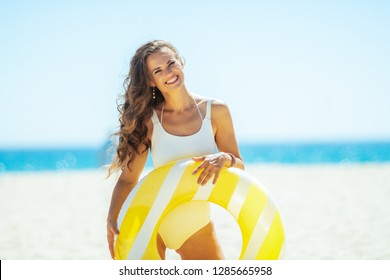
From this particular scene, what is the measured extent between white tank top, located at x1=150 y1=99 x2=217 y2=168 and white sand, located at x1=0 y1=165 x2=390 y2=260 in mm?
1805

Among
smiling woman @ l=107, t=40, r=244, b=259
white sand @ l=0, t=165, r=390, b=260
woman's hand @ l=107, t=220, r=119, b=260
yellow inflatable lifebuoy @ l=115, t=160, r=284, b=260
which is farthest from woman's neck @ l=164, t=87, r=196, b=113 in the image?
white sand @ l=0, t=165, r=390, b=260

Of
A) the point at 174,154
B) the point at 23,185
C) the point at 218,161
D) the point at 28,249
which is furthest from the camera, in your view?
the point at 23,185

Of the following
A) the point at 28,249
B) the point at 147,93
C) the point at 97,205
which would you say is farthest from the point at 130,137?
the point at 97,205

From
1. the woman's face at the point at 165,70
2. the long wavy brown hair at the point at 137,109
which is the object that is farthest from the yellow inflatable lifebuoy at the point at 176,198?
the woman's face at the point at 165,70

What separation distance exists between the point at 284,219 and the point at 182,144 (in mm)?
3579

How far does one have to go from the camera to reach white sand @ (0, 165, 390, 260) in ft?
14.2

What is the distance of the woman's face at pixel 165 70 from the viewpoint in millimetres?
2514

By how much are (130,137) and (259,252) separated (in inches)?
34.5

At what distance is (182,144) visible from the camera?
2.54 m

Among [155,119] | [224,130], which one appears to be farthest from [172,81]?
[224,130]

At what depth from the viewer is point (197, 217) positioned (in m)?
2.62

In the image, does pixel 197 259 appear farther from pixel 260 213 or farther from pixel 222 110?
pixel 222 110

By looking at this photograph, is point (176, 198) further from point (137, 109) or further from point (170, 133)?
point (137, 109)

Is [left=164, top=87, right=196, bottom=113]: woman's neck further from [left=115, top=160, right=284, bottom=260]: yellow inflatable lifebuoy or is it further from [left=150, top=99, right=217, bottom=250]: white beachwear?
[left=115, top=160, right=284, bottom=260]: yellow inflatable lifebuoy
